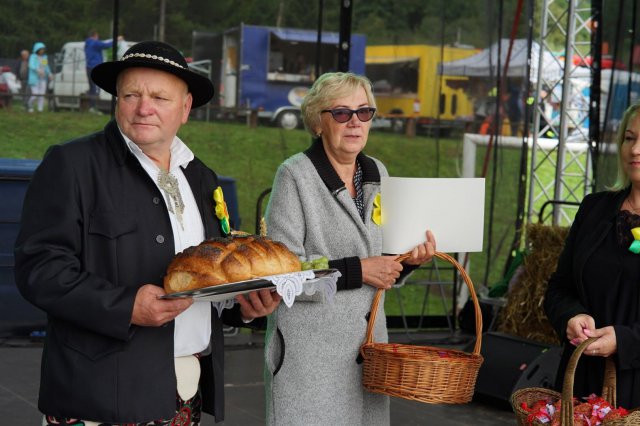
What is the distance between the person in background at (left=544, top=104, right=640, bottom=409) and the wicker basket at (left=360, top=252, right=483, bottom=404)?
0.96 ft

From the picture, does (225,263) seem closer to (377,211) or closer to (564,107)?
(377,211)

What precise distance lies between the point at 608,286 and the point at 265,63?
5.67 meters

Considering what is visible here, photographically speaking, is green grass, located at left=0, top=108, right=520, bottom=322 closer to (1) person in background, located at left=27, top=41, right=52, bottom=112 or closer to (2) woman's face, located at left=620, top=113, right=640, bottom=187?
(1) person in background, located at left=27, top=41, right=52, bottom=112

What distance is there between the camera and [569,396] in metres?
2.41

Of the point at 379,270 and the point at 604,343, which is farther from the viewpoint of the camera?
the point at 379,270

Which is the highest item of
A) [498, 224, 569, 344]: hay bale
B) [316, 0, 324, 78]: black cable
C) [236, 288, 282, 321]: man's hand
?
[316, 0, 324, 78]: black cable

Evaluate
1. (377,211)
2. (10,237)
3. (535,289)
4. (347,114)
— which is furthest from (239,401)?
(347,114)

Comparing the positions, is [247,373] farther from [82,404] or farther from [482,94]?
[82,404]

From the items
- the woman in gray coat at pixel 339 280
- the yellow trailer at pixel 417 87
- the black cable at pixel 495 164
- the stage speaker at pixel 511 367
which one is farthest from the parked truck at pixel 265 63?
the woman in gray coat at pixel 339 280

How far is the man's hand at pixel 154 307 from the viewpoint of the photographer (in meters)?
2.12

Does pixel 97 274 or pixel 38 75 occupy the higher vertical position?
pixel 38 75

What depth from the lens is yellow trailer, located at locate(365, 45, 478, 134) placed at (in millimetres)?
8070

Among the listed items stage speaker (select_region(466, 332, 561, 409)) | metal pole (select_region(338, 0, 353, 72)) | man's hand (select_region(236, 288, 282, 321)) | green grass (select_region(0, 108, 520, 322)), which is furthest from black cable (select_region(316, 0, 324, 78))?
man's hand (select_region(236, 288, 282, 321))

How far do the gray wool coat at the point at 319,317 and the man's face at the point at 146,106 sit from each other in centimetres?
70
